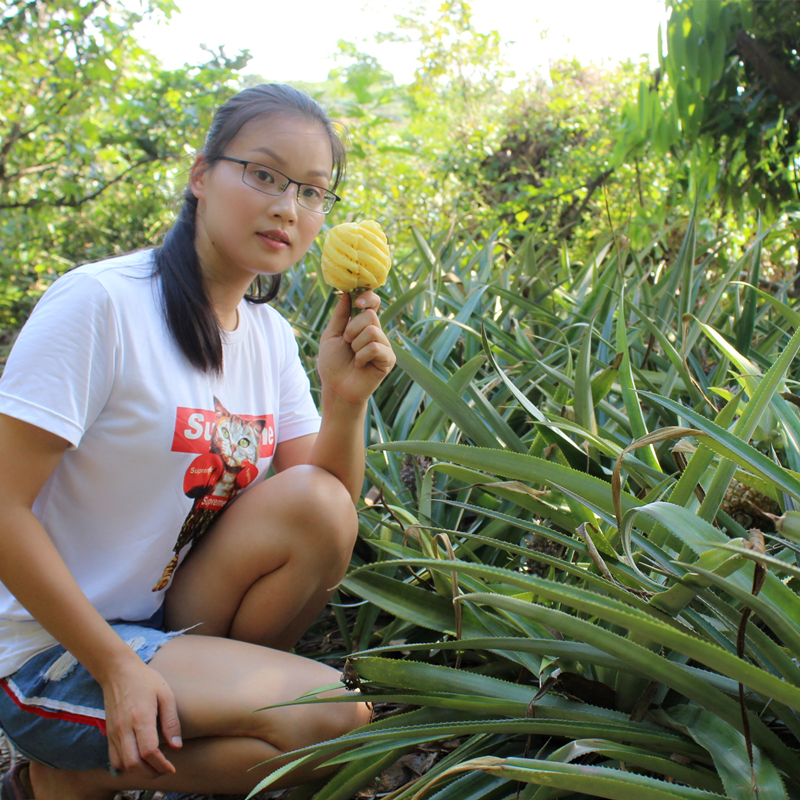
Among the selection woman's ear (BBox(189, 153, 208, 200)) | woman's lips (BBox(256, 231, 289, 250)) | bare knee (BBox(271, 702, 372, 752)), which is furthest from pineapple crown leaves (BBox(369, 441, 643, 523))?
woman's ear (BBox(189, 153, 208, 200))

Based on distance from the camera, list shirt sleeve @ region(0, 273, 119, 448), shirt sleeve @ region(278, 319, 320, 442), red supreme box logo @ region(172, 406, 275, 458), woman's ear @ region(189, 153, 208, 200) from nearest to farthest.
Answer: shirt sleeve @ region(0, 273, 119, 448) → red supreme box logo @ region(172, 406, 275, 458) → woman's ear @ region(189, 153, 208, 200) → shirt sleeve @ region(278, 319, 320, 442)

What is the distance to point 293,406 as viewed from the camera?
55.0 inches

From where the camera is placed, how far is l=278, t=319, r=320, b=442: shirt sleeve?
139cm

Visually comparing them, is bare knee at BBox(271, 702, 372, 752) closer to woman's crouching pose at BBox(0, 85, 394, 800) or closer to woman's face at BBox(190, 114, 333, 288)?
woman's crouching pose at BBox(0, 85, 394, 800)

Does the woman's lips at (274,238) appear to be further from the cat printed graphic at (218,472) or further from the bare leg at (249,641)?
the bare leg at (249,641)

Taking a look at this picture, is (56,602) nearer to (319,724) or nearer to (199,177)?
(319,724)

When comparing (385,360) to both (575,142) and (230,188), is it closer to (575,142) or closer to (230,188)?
(230,188)

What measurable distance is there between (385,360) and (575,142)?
422 centimetres

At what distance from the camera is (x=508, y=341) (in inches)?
62.9

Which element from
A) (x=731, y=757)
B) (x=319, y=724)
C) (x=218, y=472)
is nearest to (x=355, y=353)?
(x=218, y=472)

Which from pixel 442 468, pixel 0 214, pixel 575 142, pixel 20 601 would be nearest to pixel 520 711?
pixel 442 468

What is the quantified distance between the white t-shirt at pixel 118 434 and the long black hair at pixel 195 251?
23 millimetres

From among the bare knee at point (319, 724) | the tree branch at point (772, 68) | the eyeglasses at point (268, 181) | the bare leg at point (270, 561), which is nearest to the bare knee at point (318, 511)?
the bare leg at point (270, 561)

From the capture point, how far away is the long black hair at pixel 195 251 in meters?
1.11
